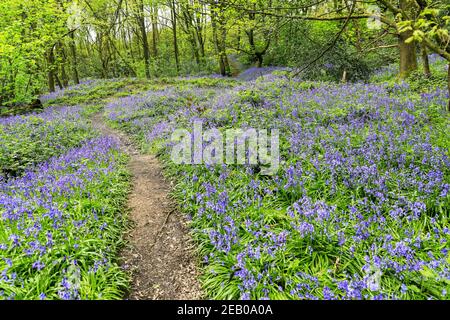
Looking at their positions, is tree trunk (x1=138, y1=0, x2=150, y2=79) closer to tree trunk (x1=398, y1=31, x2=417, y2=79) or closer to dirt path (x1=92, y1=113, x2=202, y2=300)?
tree trunk (x1=398, y1=31, x2=417, y2=79)

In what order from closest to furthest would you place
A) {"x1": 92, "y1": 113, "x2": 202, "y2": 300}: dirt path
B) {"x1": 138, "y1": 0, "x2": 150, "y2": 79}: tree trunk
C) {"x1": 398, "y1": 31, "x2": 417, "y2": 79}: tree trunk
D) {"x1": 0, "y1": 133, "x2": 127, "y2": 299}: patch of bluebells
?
{"x1": 0, "y1": 133, "x2": 127, "y2": 299}: patch of bluebells < {"x1": 92, "y1": 113, "x2": 202, "y2": 300}: dirt path < {"x1": 398, "y1": 31, "x2": 417, "y2": 79}: tree trunk < {"x1": 138, "y1": 0, "x2": 150, "y2": 79}: tree trunk

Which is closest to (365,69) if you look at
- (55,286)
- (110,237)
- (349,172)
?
(349,172)

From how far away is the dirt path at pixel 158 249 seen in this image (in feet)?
12.6

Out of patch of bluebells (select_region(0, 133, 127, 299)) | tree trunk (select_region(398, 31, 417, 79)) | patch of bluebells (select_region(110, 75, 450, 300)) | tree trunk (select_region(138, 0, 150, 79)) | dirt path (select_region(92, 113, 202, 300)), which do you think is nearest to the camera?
patch of bluebells (select_region(110, 75, 450, 300))

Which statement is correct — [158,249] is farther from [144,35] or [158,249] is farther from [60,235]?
[144,35]

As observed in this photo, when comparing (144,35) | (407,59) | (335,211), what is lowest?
(335,211)

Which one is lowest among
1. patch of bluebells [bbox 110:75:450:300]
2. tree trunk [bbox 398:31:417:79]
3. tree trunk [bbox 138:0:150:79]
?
patch of bluebells [bbox 110:75:450:300]

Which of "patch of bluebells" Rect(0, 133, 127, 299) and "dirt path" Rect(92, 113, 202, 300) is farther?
"dirt path" Rect(92, 113, 202, 300)

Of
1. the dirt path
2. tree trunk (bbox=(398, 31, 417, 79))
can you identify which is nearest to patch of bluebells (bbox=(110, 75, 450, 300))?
the dirt path

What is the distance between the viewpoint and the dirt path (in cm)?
385

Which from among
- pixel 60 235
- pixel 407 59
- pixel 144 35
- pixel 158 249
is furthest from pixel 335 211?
pixel 144 35

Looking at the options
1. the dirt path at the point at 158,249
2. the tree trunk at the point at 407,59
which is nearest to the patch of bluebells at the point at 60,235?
the dirt path at the point at 158,249

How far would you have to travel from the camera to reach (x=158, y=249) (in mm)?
4637
